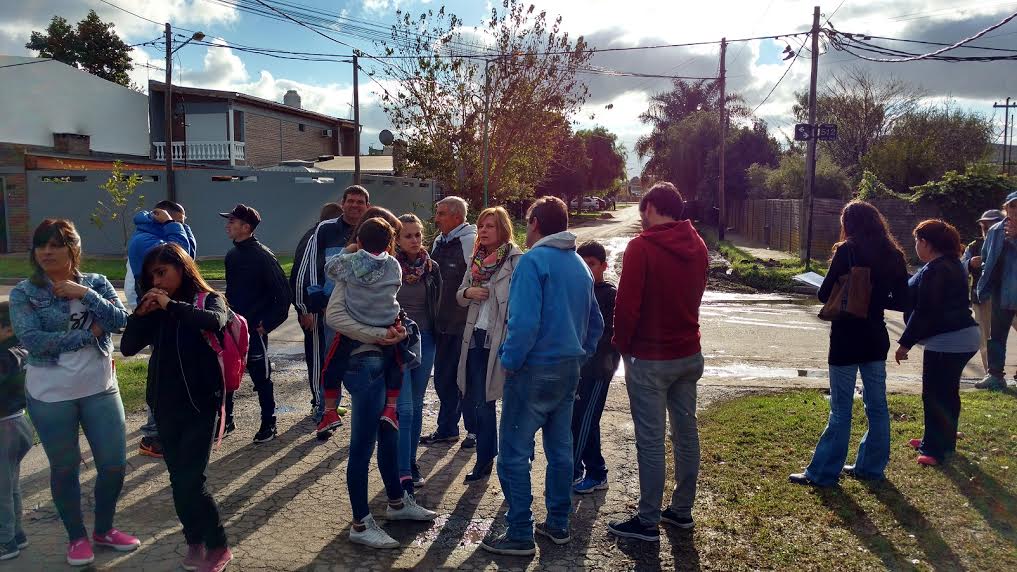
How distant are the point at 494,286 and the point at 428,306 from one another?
23.0 inches

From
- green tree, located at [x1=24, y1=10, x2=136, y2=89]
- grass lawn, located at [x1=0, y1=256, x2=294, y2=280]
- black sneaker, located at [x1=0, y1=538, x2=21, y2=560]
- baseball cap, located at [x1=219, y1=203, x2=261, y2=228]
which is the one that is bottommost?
black sneaker, located at [x1=0, y1=538, x2=21, y2=560]

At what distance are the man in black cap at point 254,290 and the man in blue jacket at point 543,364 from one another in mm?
2436

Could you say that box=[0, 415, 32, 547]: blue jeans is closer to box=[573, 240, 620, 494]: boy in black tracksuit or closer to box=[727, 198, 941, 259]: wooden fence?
box=[573, 240, 620, 494]: boy in black tracksuit

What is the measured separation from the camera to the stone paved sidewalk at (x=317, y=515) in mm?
3754

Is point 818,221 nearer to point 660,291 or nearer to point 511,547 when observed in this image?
point 660,291

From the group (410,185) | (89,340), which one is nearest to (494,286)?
(89,340)

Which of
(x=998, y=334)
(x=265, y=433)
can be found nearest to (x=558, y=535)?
(x=265, y=433)

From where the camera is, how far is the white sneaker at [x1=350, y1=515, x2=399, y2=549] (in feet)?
12.6

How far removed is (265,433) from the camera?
5.59 metres

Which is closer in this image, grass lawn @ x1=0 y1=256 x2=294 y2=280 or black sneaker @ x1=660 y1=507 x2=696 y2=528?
black sneaker @ x1=660 y1=507 x2=696 y2=528

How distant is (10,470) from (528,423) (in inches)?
103

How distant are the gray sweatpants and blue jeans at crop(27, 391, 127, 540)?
Answer: 2.62 metres

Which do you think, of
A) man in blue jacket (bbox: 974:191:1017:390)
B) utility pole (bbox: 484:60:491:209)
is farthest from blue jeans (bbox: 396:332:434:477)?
utility pole (bbox: 484:60:491:209)

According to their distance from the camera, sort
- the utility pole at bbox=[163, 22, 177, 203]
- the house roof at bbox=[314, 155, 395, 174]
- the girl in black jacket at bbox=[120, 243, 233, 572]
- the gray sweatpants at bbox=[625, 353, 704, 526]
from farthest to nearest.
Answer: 1. the house roof at bbox=[314, 155, 395, 174]
2. the utility pole at bbox=[163, 22, 177, 203]
3. the gray sweatpants at bbox=[625, 353, 704, 526]
4. the girl in black jacket at bbox=[120, 243, 233, 572]
